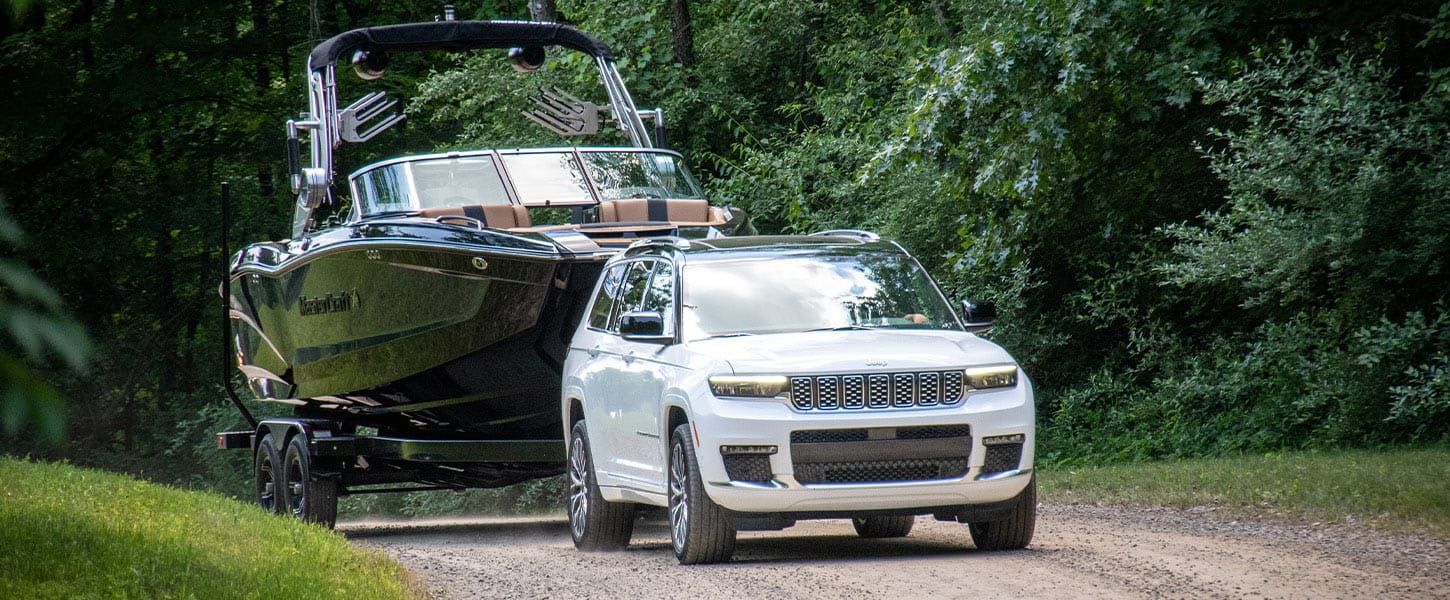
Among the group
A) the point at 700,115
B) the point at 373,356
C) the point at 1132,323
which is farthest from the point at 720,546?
the point at 700,115

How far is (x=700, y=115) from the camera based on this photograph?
88.0 feet

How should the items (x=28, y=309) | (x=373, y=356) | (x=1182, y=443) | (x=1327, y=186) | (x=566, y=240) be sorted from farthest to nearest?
(x=1182, y=443)
(x=1327, y=186)
(x=373, y=356)
(x=566, y=240)
(x=28, y=309)

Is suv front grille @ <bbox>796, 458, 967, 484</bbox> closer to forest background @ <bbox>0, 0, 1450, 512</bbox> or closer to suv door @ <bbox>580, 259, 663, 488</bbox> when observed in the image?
suv door @ <bbox>580, 259, 663, 488</bbox>

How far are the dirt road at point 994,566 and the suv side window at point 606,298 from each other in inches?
58.8

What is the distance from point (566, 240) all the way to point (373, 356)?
1904 millimetres

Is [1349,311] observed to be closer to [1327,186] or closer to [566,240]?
[1327,186]

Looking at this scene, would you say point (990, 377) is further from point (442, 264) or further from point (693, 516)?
point (442, 264)

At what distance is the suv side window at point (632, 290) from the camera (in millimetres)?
10508

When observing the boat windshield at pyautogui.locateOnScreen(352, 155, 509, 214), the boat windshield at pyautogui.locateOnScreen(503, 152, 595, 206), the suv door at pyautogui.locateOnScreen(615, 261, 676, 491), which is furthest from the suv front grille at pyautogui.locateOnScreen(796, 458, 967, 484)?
the boat windshield at pyautogui.locateOnScreen(352, 155, 509, 214)

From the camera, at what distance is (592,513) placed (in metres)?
10.6

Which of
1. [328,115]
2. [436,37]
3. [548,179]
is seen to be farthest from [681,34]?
[548,179]

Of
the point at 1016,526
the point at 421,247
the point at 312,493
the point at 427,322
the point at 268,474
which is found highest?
the point at 421,247

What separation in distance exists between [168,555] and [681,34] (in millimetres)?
19889

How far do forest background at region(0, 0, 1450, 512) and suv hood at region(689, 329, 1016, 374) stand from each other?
3746mm
